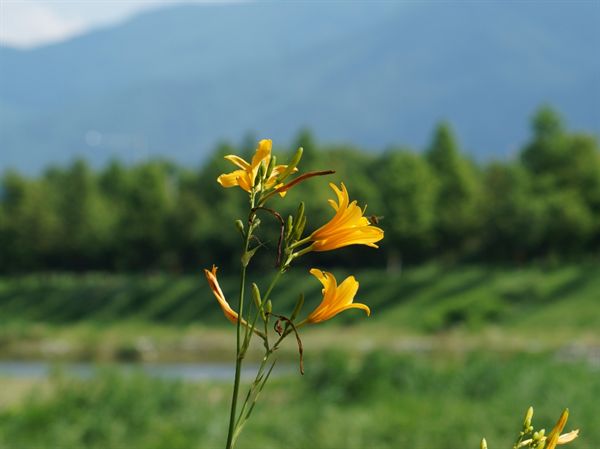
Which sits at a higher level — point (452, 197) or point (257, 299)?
point (452, 197)

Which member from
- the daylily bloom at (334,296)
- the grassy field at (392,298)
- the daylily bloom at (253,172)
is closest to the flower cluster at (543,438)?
the daylily bloom at (334,296)

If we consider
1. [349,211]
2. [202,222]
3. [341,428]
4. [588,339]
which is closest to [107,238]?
[202,222]

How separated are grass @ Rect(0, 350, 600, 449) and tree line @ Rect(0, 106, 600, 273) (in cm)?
974

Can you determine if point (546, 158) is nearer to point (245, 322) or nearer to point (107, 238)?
point (107, 238)

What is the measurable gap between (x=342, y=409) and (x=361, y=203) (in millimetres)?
21401

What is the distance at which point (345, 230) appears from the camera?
906 mm

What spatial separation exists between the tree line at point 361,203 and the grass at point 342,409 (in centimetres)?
974

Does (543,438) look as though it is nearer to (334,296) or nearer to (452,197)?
(334,296)

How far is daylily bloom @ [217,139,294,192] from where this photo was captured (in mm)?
880

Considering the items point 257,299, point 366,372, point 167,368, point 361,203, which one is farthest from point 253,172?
point 361,203

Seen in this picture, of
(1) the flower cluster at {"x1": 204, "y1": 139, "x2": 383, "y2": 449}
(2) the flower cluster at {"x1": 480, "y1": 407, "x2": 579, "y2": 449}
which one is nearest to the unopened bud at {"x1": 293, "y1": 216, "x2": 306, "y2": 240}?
(1) the flower cluster at {"x1": 204, "y1": 139, "x2": 383, "y2": 449}

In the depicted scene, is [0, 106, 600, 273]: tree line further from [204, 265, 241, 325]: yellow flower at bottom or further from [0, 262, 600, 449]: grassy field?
[204, 265, 241, 325]: yellow flower at bottom

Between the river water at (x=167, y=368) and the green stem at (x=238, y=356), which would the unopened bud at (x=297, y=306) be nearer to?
the green stem at (x=238, y=356)

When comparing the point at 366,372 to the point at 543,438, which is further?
the point at 366,372
